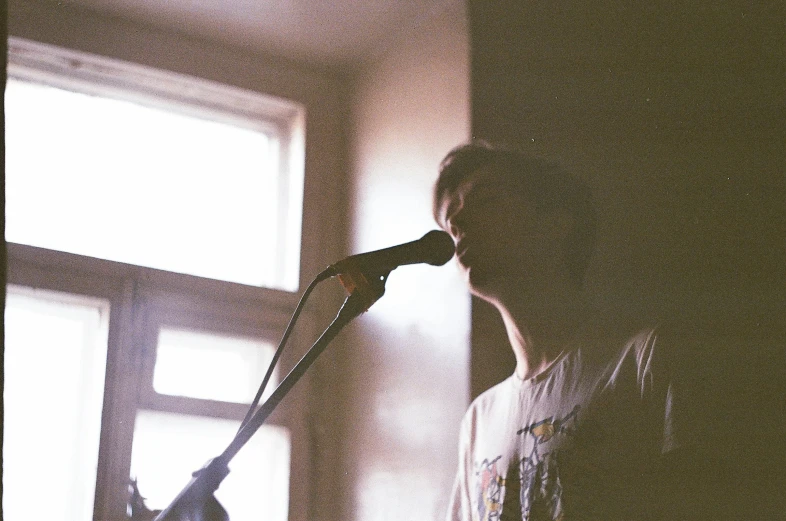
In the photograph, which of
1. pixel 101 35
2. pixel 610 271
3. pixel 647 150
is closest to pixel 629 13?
pixel 647 150

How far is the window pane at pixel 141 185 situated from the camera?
1.93 m

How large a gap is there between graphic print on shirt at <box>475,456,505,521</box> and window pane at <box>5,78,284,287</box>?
0.69 meters

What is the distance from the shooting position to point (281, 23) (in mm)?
2008

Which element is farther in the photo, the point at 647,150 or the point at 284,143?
the point at 284,143

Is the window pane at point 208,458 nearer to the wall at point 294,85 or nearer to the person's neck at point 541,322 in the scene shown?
the wall at point 294,85

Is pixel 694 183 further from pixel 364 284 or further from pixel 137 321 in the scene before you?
pixel 137 321

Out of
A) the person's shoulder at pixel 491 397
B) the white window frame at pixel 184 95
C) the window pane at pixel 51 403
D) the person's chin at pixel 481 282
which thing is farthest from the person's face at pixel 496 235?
the window pane at pixel 51 403

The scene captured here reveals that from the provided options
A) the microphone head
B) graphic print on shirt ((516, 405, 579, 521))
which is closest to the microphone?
the microphone head

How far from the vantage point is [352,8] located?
1.97 metres

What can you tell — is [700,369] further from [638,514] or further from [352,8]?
[352,8]

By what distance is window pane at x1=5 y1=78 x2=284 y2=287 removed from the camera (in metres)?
1.93

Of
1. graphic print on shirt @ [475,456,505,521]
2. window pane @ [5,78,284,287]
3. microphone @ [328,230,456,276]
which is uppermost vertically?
window pane @ [5,78,284,287]

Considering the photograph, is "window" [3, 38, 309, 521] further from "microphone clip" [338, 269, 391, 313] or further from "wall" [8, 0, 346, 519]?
"microphone clip" [338, 269, 391, 313]

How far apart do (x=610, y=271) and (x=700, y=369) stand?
0.68 ft
